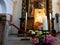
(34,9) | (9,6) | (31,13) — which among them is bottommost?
(31,13)

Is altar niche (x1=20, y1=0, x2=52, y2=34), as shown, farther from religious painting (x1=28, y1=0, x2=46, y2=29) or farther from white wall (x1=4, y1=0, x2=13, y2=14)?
white wall (x1=4, y1=0, x2=13, y2=14)

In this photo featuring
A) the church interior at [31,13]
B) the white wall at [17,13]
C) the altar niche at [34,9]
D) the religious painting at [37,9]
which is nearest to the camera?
the church interior at [31,13]

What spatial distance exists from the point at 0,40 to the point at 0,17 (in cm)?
50

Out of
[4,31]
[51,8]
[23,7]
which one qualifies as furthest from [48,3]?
[4,31]

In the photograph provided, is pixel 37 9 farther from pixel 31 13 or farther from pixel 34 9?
pixel 31 13

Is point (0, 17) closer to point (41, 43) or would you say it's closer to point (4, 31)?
point (4, 31)

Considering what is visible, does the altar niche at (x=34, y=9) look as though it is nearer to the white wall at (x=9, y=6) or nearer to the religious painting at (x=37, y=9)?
the religious painting at (x=37, y=9)

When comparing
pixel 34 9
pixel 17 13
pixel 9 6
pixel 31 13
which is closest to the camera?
pixel 31 13

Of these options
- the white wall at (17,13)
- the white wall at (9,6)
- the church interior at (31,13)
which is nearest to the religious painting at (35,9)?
the church interior at (31,13)

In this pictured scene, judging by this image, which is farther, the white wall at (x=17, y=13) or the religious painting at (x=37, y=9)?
the white wall at (x=17, y=13)

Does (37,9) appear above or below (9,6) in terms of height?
below

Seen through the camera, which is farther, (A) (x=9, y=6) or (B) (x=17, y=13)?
(B) (x=17, y=13)

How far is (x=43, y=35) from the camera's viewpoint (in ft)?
9.12

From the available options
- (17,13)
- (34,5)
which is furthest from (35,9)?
(17,13)
